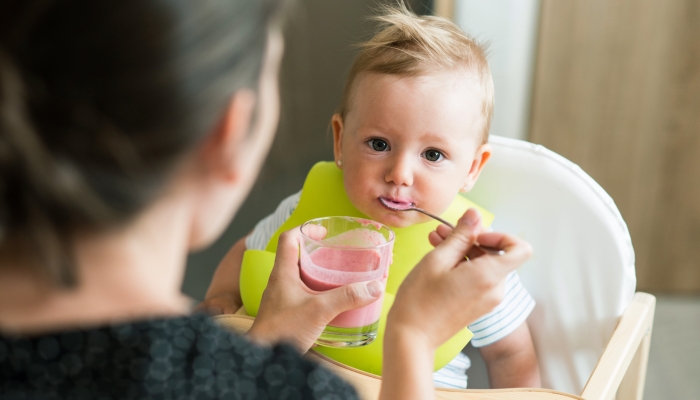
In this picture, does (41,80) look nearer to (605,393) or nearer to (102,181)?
(102,181)

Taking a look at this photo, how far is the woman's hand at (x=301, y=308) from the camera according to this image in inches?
33.5

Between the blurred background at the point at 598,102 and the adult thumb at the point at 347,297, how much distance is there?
1.03 metres

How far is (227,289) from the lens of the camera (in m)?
1.29

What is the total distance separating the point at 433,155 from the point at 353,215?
20 centimetres

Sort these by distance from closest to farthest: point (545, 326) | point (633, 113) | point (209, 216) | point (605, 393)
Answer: point (209, 216), point (605, 393), point (545, 326), point (633, 113)

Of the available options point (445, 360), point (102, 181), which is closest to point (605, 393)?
point (445, 360)

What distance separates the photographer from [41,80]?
0.42 meters

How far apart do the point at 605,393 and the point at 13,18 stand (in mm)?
819

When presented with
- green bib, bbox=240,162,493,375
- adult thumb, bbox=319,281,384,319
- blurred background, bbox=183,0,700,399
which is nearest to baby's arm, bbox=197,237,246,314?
green bib, bbox=240,162,493,375

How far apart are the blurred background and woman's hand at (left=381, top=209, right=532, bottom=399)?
3.94ft

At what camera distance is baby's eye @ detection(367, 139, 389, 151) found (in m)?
1.06

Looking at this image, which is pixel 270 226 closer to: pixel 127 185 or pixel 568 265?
pixel 568 265

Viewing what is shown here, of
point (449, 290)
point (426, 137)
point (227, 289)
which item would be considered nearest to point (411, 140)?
point (426, 137)

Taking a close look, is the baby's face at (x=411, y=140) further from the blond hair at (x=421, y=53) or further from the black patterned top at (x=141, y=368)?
the black patterned top at (x=141, y=368)
